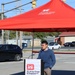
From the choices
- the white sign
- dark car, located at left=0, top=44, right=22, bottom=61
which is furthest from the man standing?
dark car, located at left=0, top=44, right=22, bottom=61

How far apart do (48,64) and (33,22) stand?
1.64 metres

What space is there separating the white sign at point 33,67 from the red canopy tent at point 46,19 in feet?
4.53

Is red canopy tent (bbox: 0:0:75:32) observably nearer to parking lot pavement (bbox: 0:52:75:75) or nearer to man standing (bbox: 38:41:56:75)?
man standing (bbox: 38:41:56:75)

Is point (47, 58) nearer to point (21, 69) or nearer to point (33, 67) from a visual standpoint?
point (33, 67)

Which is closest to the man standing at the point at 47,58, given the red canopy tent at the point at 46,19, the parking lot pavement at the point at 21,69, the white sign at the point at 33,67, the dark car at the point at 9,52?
the white sign at the point at 33,67

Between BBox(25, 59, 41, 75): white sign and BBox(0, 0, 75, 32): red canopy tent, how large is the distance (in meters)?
1.38

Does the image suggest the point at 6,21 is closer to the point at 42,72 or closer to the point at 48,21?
the point at 48,21

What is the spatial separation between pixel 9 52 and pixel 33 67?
59.8 feet

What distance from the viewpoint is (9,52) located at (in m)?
28.6

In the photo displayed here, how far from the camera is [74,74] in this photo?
16.6m

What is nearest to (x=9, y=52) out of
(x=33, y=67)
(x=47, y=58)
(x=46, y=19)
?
(x=46, y=19)

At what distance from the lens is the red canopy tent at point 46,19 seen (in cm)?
1125

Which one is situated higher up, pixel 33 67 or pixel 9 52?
pixel 9 52

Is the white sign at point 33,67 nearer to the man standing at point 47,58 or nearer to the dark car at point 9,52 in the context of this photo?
the man standing at point 47,58
